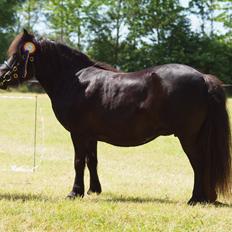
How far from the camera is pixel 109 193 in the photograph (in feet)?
20.7

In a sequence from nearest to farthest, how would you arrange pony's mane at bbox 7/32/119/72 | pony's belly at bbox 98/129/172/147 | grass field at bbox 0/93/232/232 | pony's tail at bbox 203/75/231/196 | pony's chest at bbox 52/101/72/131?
grass field at bbox 0/93/232/232, pony's tail at bbox 203/75/231/196, pony's belly at bbox 98/129/172/147, pony's chest at bbox 52/101/72/131, pony's mane at bbox 7/32/119/72

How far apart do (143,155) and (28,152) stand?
3050 mm

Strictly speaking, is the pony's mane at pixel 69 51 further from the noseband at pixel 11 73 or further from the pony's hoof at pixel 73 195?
the pony's hoof at pixel 73 195

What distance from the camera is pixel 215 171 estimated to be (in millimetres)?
5383

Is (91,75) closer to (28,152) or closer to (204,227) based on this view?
(204,227)

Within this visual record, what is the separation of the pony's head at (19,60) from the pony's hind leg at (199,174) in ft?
7.84

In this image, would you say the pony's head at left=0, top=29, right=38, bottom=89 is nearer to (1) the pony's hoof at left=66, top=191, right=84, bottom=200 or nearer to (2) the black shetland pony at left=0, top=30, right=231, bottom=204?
(2) the black shetland pony at left=0, top=30, right=231, bottom=204

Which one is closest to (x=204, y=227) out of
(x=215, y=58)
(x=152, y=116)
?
(x=152, y=116)

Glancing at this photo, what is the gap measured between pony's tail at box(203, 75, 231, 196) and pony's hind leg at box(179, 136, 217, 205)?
63mm

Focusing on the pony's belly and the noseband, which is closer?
the pony's belly

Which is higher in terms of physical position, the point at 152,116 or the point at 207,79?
the point at 207,79

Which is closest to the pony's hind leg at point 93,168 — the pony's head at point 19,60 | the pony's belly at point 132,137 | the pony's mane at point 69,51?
the pony's belly at point 132,137

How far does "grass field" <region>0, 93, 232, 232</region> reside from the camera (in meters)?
4.31

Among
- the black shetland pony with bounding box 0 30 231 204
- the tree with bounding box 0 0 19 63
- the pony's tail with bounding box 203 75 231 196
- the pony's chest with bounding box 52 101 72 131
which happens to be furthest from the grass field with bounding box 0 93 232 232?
the tree with bounding box 0 0 19 63
